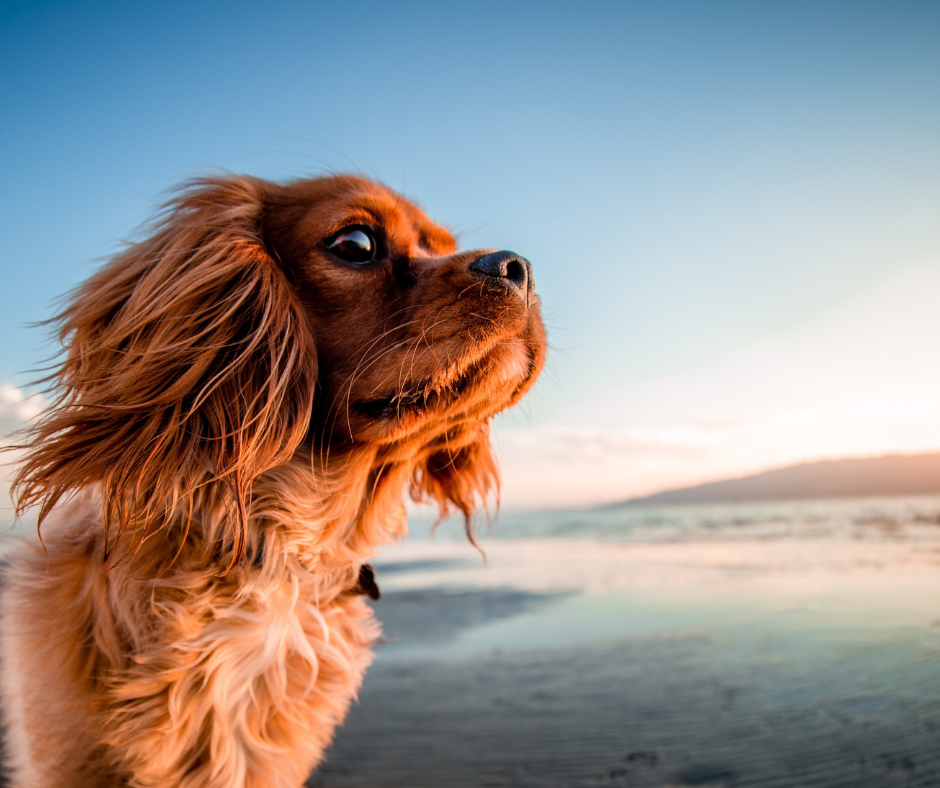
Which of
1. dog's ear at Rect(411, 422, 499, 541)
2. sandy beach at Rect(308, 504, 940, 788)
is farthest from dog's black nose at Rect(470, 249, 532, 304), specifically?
sandy beach at Rect(308, 504, 940, 788)

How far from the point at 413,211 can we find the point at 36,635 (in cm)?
191

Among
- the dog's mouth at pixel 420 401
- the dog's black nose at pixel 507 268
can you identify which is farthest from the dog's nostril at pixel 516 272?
the dog's mouth at pixel 420 401

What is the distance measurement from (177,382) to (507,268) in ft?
3.37

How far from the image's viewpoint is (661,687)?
4.32m

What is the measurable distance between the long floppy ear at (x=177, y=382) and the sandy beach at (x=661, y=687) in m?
2.58

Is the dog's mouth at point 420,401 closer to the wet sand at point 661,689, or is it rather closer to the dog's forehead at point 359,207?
the dog's forehead at point 359,207

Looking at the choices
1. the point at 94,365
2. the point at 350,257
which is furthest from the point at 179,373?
the point at 350,257

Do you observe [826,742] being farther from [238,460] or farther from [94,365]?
[94,365]

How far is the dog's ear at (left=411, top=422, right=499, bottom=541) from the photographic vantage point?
8.52ft

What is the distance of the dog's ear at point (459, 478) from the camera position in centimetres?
260

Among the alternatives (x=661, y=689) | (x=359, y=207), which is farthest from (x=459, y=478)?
(x=661, y=689)

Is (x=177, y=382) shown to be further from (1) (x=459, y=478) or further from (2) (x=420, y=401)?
(1) (x=459, y=478)

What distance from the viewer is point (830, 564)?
31.0ft

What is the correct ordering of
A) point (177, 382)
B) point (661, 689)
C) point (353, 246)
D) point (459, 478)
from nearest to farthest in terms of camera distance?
→ point (177, 382) < point (353, 246) < point (459, 478) < point (661, 689)
